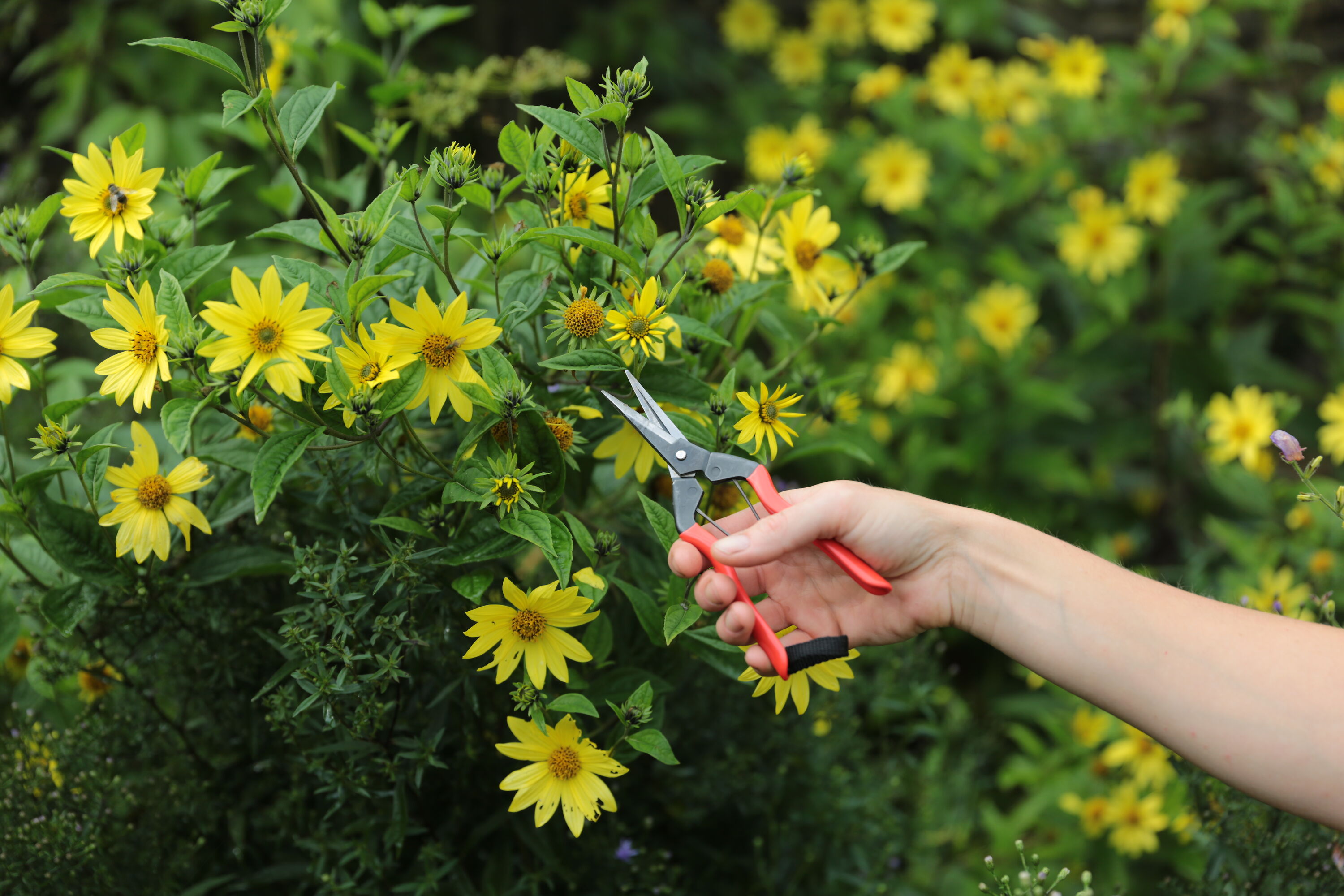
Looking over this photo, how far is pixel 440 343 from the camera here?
90 cm

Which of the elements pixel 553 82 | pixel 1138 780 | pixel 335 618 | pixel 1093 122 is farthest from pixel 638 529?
pixel 1093 122

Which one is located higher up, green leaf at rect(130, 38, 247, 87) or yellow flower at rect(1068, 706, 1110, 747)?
green leaf at rect(130, 38, 247, 87)

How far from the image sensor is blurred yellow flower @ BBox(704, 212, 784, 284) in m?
1.15

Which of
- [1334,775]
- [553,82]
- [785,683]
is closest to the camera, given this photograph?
[1334,775]

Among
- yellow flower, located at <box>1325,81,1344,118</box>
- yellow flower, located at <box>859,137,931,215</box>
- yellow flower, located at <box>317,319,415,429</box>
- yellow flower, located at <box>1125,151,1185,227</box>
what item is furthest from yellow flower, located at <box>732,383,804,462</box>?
yellow flower, located at <box>1325,81,1344,118</box>

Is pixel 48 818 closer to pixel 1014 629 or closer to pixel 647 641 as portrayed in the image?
pixel 647 641

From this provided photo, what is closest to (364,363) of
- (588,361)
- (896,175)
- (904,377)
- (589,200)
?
(588,361)

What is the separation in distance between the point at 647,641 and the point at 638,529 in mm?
140

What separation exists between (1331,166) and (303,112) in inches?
103

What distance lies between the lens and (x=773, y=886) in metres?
1.33

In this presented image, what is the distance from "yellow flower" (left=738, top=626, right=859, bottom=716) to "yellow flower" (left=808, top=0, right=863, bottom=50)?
2725 millimetres

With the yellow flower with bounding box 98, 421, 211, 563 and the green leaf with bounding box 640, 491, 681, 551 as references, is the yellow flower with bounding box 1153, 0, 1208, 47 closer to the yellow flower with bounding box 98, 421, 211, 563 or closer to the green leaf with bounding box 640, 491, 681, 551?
the green leaf with bounding box 640, 491, 681, 551

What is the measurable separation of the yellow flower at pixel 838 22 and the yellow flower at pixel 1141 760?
2.38 metres

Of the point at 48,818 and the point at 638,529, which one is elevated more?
the point at 638,529
